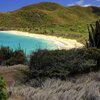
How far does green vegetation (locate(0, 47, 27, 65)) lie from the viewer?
15.2 metres

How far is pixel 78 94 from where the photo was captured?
6.88m

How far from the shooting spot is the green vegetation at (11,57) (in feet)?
49.9

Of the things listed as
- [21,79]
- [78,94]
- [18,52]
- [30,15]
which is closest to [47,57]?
[21,79]

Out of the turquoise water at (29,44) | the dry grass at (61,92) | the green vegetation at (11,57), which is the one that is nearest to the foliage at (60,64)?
the dry grass at (61,92)

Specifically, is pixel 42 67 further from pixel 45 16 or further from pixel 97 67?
pixel 45 16

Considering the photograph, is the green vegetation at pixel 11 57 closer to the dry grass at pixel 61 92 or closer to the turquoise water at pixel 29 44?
the dry grass at pixel 61 92

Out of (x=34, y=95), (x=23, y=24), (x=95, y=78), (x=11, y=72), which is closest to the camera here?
(x=34, y=95)

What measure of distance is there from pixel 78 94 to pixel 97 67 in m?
4.46

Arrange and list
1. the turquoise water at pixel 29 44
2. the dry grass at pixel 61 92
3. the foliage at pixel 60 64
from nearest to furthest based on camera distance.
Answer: the dry grass at pixel 61 92, the foliage at pixel 60 64, the turquoise water at pixel 29 44

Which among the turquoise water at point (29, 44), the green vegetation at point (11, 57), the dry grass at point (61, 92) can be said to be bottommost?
the turquoise water at point (29, 44)

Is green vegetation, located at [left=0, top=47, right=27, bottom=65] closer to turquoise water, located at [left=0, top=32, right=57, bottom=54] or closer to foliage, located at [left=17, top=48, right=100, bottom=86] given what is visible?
foliage, located at [left=17, top=48, right=100, bottom=86]

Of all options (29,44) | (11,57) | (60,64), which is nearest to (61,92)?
(60,64)

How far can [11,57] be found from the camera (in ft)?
52.3

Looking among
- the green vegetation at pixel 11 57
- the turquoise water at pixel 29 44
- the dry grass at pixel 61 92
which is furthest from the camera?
the turquoise water at pixel 29 44
